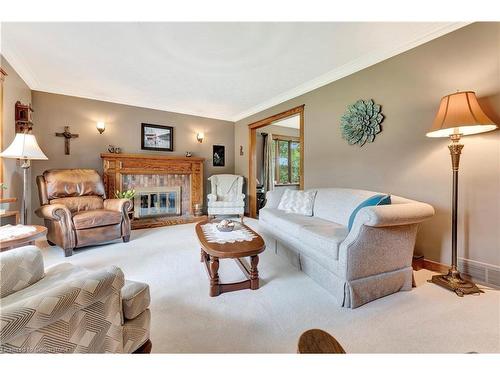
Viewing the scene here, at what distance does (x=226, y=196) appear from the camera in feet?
16.4

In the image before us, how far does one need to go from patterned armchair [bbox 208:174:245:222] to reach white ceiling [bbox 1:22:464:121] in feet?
6.31

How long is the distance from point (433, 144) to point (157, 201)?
187 inches

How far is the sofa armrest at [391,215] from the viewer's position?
4.99ft

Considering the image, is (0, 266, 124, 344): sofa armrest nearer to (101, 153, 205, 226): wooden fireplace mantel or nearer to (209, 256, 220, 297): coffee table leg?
(209, 256, 220, 297): coffee table leg

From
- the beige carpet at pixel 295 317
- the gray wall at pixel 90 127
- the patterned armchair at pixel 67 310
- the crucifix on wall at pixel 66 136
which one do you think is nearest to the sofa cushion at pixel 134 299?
the patterned armchair at pixel 67 310

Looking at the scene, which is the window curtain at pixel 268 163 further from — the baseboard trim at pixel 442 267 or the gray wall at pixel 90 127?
the baseboard trim at pixel 442 267

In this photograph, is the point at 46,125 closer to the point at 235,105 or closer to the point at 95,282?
the point at 235,105

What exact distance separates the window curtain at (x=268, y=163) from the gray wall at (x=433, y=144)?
3.11 meters

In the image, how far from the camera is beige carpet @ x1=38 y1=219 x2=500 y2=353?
4.16ft

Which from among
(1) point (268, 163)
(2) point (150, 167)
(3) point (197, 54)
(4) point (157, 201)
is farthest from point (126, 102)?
(1) point (268, 163)
